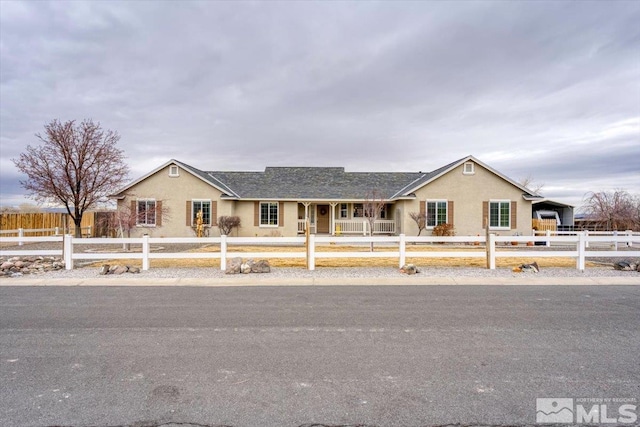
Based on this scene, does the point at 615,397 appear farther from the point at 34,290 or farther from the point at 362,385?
the point at 34,290

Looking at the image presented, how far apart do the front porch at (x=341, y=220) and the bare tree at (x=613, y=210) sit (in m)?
16.3

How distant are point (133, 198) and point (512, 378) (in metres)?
24.9

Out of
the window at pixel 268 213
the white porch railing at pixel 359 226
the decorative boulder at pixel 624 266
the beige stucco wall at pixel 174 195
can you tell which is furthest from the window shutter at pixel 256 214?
the decorative boulder at pixel 624 266

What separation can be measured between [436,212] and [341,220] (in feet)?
21.1

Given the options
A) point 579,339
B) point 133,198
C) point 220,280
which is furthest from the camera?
point 133,198

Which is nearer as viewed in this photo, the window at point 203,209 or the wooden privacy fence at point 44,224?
the window at point 203,209

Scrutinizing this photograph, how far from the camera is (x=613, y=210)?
3088 cm

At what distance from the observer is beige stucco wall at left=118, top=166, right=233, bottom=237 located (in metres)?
24.9

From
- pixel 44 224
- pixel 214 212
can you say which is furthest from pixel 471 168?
pixel 44 224

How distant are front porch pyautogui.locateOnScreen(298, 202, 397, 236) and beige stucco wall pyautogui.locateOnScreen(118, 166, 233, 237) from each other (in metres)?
6.11

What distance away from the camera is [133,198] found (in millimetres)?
24859

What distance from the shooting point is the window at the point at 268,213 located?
88.2 ft

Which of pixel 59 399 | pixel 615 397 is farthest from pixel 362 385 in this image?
pixel 59 399

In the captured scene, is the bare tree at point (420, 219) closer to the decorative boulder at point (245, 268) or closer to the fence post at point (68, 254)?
the decorative boulder at point (245, 268)
